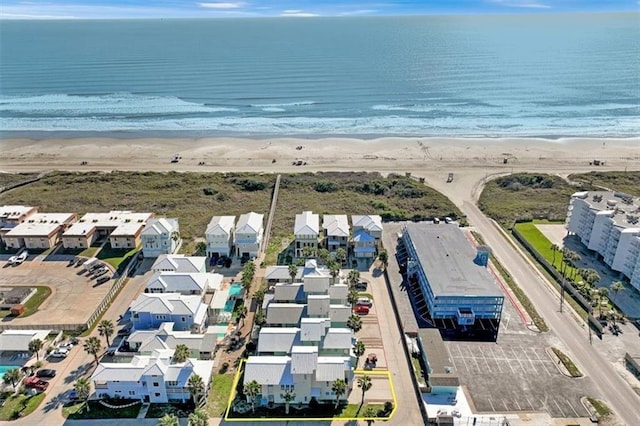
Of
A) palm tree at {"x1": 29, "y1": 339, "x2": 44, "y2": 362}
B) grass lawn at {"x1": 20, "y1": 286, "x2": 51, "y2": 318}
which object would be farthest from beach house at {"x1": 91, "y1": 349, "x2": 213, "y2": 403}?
grass lawn at {"x1": 20, "y1": 286, "x2": 51, "y2": 318}

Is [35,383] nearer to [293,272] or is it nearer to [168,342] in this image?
[168,342]

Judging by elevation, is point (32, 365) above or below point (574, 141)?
below

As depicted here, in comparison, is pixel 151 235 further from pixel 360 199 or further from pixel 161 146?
pixel 161 146

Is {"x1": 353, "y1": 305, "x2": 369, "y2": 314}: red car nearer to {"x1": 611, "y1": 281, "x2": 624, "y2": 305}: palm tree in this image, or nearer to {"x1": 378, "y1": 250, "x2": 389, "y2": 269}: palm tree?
{"x1": 378, "y1": 250, "x2": 389, "y2": 269}: palm tree

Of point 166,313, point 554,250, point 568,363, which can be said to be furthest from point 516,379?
point 166,313

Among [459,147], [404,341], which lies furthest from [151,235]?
[459,147]

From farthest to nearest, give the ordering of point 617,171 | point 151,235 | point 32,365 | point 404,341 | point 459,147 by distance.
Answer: point 459,147, point 617,171, point 151,235, point 404,341, point 32,365
